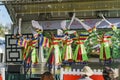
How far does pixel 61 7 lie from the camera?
7.22m

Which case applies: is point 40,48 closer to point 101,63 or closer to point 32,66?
point 32,66

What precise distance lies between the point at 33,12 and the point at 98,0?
144 cm

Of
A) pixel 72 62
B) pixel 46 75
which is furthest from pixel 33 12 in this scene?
pixel 46 75

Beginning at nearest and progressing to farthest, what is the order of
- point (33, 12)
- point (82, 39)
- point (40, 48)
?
point (82, 39), point (40, 48), point (33, 12)

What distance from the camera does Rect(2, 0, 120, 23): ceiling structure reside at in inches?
272

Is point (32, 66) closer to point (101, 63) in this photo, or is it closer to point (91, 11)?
point (101, 63)

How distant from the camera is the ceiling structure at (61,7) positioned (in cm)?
692

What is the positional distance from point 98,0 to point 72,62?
63.3 inches

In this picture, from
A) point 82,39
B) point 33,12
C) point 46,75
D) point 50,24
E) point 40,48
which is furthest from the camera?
point 50,24

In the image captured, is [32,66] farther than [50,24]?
No

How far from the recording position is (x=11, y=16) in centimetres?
750

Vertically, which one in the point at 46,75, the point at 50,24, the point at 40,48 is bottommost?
the point at 46,75

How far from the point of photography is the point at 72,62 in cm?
589

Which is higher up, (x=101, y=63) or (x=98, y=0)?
(x=98, y=0)
